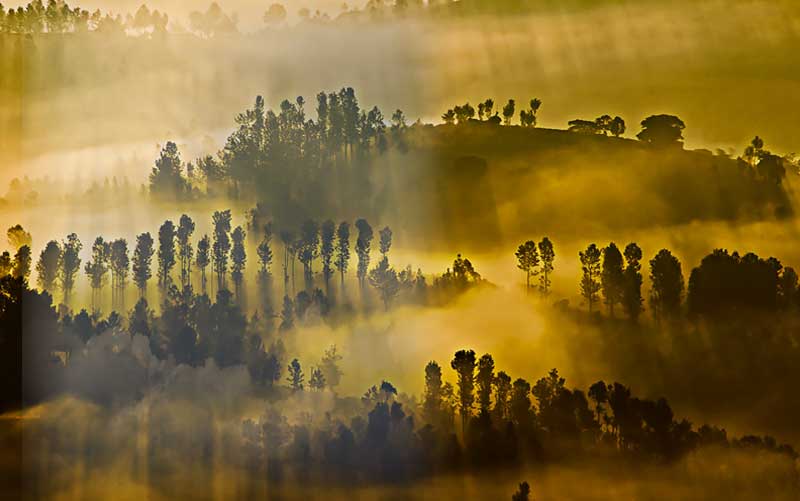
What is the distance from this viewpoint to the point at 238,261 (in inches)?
6506

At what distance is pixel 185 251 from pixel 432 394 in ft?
157

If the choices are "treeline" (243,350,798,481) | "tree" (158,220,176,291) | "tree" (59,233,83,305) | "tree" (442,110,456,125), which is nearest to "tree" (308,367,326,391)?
"treeline" (243,350,798,481)

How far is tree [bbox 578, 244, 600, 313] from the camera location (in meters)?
152

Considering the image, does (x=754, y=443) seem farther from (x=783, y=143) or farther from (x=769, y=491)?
(x=783, y=143)

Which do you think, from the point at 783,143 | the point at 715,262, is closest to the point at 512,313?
the point at 715,262

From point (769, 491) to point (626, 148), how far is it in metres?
66.5

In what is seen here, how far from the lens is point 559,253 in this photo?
534 feet

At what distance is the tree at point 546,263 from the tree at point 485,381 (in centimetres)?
1347

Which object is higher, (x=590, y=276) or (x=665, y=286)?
(x=590, y=276)

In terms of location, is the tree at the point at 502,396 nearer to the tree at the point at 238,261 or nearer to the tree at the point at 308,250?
the tree at the point at 308,250

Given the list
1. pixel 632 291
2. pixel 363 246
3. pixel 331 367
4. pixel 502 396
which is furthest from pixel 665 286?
pixel 331 367

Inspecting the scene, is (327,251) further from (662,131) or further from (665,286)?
(662,131)

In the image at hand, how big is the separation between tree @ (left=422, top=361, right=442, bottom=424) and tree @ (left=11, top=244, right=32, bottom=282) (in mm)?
62047

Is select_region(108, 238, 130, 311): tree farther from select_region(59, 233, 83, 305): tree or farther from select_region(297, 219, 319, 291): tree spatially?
select_region(297, 219, 319, 291): tree
